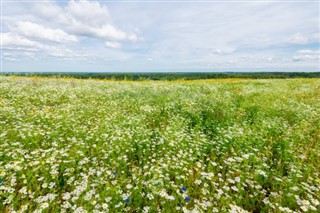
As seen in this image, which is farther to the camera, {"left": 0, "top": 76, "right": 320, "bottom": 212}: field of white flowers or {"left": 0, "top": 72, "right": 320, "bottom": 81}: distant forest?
{"left": 0, "top": 72, "right": 320, "bottom": 81}: distant forest

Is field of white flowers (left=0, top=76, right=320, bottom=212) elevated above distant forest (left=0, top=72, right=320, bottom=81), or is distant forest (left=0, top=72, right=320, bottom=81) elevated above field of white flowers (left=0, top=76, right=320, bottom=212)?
distant forest (left=0, top=72, right=320, bottom=81)

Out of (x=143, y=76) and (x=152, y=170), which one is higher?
(x=143, y=76)

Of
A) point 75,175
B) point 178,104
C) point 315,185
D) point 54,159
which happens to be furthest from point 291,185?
point 178,104

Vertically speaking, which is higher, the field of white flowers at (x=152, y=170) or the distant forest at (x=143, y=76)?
the distant forest at (x=143, y=76)

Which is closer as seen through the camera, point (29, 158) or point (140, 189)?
point (140, 189)

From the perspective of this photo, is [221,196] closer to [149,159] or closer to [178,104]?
[149,159]

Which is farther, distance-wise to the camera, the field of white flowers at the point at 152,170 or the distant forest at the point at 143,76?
the distant forest at the point at 143,76

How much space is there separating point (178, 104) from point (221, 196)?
634cm

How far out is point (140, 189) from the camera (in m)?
3.27

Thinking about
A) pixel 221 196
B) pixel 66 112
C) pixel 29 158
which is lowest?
pixel 221 196

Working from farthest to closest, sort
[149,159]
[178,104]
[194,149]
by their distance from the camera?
1. [178,104]
2. [194,149]
3. [149,159]

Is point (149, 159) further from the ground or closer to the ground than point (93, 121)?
closer to the ground

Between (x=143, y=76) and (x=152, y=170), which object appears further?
(x=143, y=76)

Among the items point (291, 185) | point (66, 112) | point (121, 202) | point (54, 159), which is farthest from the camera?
point (66, 112)
